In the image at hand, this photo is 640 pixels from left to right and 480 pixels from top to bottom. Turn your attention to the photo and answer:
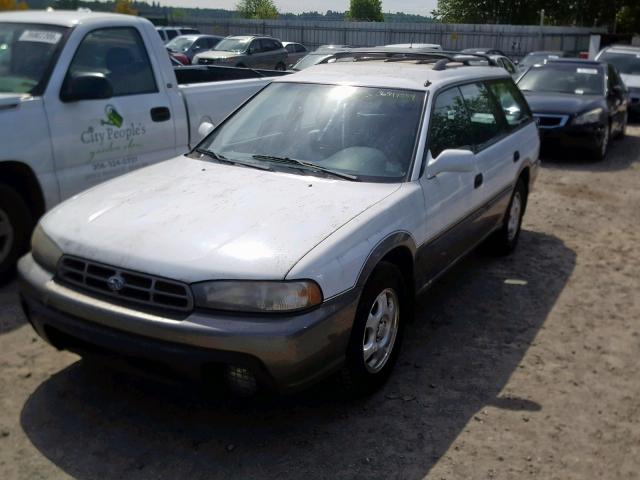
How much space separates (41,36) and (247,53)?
62.5ft

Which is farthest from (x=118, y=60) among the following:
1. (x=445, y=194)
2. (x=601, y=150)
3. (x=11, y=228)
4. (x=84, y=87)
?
(x=601, y=150)

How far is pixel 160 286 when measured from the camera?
10.3 ft

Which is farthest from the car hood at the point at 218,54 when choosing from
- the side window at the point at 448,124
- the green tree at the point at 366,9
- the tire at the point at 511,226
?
the green tree at the point at 366,9

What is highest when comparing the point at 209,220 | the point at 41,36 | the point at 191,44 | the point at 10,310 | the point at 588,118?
the point at 191,44

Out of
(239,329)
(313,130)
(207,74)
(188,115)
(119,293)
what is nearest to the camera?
(239,329)

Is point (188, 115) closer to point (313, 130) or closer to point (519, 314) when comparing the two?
point (313, 130)

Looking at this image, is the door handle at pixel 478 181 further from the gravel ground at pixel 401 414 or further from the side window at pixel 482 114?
the gravel ground at pixel 401 414

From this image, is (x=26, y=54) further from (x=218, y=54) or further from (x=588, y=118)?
(x=218, y=54)

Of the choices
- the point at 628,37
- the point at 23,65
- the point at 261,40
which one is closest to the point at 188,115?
the point at 23,65

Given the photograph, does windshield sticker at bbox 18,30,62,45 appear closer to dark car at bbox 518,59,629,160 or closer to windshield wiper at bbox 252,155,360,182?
windshield wiper at bbox 252,155,360,182

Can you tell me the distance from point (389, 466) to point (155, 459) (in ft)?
3.48

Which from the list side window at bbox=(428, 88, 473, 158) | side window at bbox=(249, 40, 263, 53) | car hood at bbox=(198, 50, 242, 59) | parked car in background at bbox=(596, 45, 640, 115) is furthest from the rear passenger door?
side window at bbox=(249, 40, 263, 53)

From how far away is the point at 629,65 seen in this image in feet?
56.5

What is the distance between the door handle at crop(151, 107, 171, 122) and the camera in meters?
5.91
